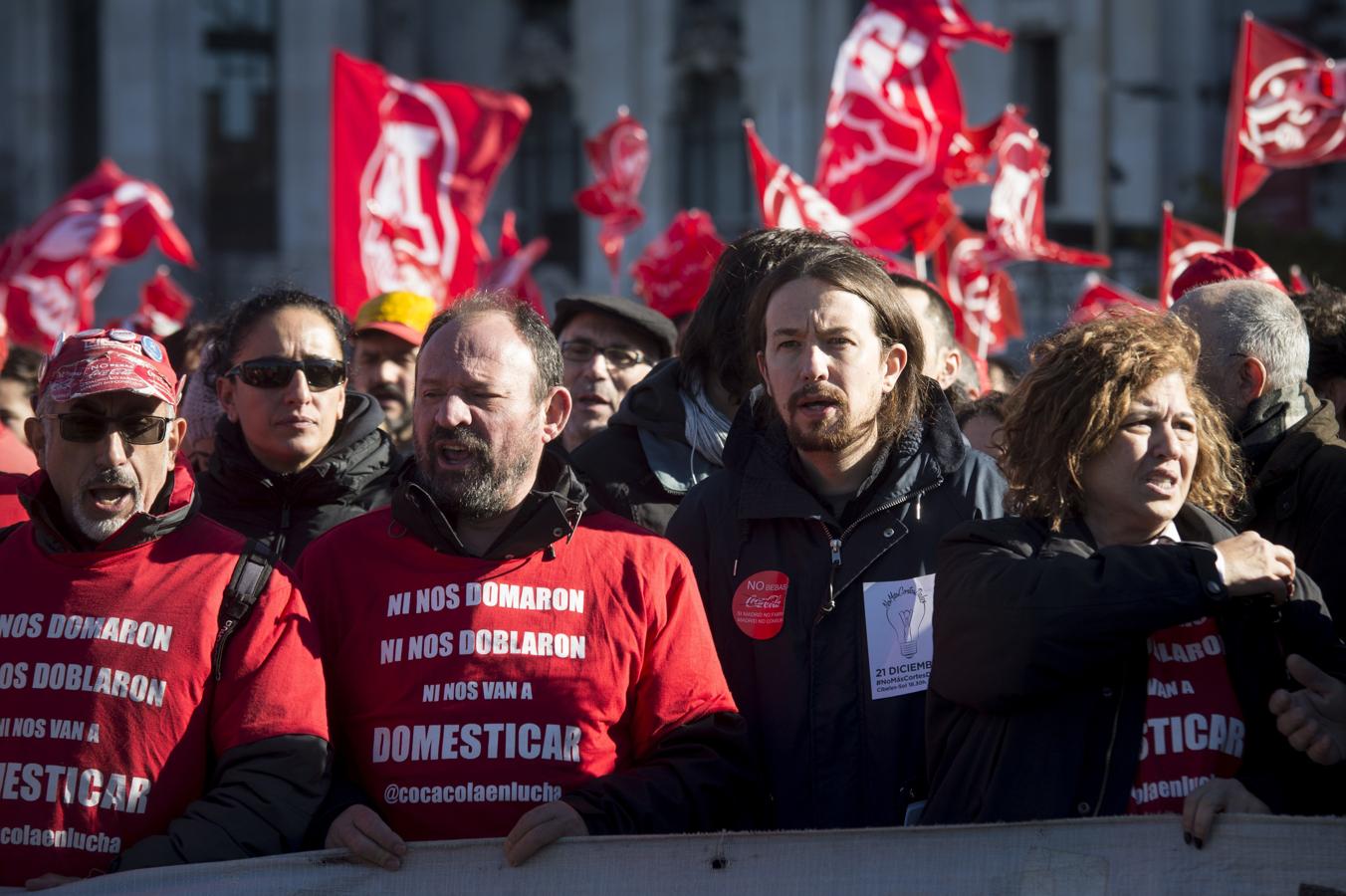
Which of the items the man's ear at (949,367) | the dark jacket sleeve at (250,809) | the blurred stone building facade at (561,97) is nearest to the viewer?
the dark jacket sleeve at (250,809)

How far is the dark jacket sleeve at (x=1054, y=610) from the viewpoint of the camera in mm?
3150

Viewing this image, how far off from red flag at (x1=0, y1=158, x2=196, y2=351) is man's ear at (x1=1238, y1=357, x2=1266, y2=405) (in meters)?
8.20

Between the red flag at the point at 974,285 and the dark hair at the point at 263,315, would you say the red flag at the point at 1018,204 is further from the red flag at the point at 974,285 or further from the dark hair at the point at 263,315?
the dark hair at the point at 263,315

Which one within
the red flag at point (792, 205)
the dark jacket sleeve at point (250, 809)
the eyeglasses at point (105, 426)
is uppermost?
the red flag at point (792, 205)

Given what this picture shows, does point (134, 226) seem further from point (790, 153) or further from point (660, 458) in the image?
point (790, 153)

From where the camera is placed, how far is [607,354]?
5.82 meters

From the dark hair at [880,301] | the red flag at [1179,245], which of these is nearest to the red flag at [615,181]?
the red flag at [1179,245]

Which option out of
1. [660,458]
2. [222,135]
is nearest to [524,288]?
[660,458]

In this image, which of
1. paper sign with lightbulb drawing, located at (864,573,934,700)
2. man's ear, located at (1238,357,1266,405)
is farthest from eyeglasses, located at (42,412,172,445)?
man's ear, located at (1238,357,1266,405)

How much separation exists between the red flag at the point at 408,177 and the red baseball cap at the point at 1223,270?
13.8 ft

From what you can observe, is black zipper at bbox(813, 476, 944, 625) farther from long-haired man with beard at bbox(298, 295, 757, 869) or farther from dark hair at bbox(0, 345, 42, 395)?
dark hair at bbox(0, 345, 42, 395)

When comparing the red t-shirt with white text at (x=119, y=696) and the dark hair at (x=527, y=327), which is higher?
the dark hair at (x=527, y=327)

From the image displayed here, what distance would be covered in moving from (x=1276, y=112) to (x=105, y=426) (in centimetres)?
689

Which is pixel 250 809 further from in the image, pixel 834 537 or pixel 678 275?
pixel 678 275
